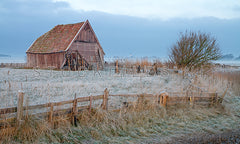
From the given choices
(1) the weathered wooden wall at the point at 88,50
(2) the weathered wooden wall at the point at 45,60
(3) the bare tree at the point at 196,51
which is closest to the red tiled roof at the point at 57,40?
(2) the weathered wooden wall at the point at 45,60

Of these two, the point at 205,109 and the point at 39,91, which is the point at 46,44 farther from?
the point at 205,109

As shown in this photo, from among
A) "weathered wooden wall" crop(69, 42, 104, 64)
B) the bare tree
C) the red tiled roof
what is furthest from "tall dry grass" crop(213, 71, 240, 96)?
the red tiled roof

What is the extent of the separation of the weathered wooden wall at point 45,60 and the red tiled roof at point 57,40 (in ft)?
1.70

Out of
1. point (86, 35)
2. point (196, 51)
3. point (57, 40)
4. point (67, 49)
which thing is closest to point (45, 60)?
point (57, 40)

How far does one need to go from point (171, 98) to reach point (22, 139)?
20.3ft

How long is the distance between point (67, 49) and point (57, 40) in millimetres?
3397

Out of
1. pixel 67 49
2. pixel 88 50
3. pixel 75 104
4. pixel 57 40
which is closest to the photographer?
pixel 75 104

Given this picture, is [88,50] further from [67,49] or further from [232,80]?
[232,80]

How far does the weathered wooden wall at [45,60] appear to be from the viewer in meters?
22.9

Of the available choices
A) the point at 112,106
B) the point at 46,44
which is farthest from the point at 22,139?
the point at 46,44

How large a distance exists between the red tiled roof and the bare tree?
12644mm

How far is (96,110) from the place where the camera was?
7.18 m

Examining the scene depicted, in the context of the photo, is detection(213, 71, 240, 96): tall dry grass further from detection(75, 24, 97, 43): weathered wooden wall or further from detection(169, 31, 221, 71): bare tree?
detection(75, 24, 97, 43): weathered wooden wall

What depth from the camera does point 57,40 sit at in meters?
24.6
